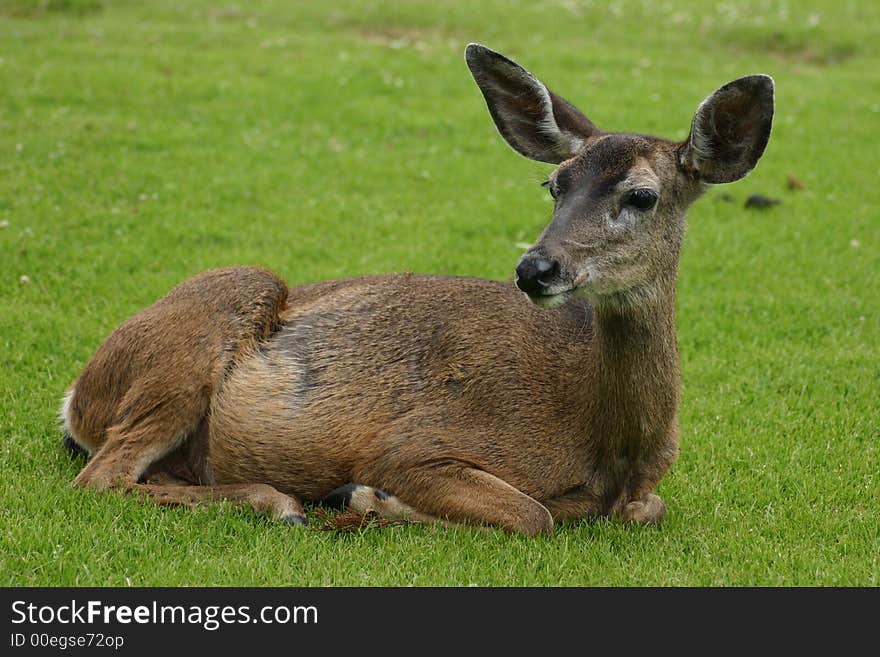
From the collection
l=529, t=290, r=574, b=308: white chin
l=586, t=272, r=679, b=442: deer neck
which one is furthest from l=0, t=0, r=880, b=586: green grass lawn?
l=529, t=290, r=574, b=308: white chin

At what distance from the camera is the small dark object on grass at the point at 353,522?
6.09m

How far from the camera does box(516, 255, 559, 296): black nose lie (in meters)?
5.50

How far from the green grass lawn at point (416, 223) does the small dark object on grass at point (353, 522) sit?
7cm

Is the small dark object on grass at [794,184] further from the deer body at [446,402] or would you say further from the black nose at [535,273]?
the black nose at [535,273]

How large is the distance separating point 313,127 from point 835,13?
11.5 meters

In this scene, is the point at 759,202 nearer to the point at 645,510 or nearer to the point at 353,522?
the point at 645,510

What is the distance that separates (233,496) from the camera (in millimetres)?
6449

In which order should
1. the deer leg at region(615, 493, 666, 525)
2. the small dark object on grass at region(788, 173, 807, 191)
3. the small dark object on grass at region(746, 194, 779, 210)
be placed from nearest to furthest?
the deer leg at region(615, 493, 666, 525)
the small dark object on grass at region(746, 194, 779, 210)
the small dark object on grass at region(788, 173, 807, 191)

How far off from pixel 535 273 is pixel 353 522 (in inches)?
64.3

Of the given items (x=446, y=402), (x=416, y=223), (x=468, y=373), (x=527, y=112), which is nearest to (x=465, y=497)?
(x=446, y=402)

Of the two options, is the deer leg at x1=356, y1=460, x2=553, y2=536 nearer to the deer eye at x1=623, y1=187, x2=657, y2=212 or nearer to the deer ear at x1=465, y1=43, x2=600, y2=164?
the deer eye at x1=623, y1=187, x2=657, y2=212

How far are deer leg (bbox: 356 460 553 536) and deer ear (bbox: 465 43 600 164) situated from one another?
1.92 meters

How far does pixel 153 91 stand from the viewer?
50.5ft
